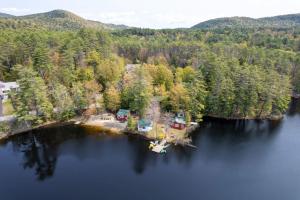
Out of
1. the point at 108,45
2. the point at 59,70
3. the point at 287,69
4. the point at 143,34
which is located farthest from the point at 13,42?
the point at 143,34

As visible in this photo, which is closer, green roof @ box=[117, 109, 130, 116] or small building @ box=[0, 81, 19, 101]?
green roof @ box=[117, 109, 130, 116]

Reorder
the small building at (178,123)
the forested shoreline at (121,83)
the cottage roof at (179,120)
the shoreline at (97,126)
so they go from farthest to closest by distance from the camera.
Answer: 1. the forested shoreline at (121,83)
2. the cottage roof at (179,120)
3. the small building at (178,123)
4. the shoreline at (97,126)

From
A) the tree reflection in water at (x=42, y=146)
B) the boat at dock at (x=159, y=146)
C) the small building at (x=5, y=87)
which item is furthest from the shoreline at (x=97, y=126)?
the small building at (x=5, y=87)

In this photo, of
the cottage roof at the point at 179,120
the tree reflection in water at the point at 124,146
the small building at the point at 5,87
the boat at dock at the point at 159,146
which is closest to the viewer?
the tree reflection in water at the point at 124,146

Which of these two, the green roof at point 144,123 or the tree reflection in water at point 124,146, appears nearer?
the tree reflection in water at point 124,146

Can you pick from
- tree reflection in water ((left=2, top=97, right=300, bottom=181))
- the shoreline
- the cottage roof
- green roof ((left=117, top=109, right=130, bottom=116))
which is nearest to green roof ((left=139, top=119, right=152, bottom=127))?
the shoreline

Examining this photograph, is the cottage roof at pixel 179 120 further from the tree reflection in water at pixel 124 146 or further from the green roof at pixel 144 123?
the green roof at pixel 144 123

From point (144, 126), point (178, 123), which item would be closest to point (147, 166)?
point (144, 126)

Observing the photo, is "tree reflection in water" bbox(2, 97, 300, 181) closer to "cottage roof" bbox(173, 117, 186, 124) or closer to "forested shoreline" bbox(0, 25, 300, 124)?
"cottage roof" bbox(173, 117, 186, 124)
